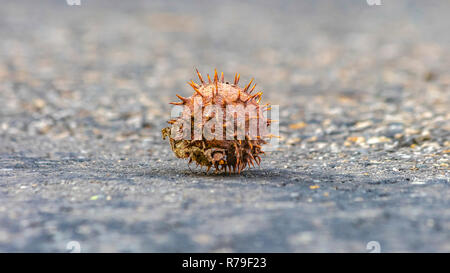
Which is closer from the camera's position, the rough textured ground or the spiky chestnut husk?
the rough textured ground

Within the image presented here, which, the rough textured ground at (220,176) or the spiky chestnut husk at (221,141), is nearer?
the rough textured ground at (220,176)

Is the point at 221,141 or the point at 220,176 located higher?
the point at 221,141

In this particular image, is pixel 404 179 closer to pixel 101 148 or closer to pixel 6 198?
pixel 6 198

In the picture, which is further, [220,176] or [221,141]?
[220,176]

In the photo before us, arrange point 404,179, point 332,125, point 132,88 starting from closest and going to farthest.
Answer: point 404,179 → point 332,125 → point 132,88
